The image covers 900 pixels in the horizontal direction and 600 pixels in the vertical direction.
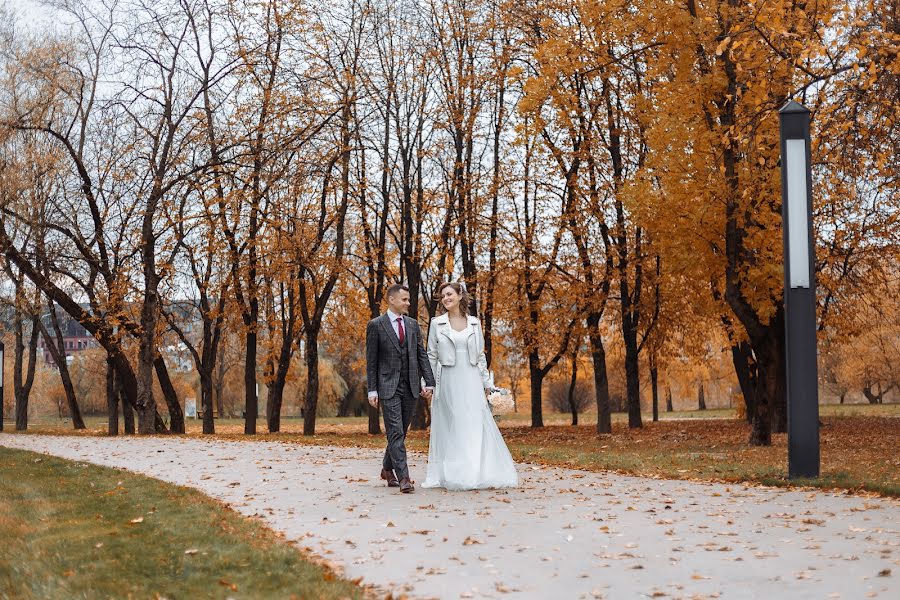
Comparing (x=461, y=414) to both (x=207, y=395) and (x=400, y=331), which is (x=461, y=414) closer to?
(x=400, y=331)

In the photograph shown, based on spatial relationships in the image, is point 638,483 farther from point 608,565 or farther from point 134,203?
point 134,203

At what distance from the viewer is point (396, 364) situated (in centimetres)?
1024

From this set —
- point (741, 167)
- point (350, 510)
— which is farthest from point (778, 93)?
point (350, 510)

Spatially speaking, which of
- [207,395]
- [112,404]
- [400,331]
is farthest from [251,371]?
[400,331]

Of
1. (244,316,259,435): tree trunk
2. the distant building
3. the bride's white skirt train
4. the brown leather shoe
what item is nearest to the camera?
the bride's white skirt train

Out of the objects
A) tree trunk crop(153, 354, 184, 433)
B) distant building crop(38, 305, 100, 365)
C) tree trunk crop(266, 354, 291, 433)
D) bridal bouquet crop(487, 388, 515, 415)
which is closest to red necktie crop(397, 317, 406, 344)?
bridal bouquet crop(487, 388, 515, 415)

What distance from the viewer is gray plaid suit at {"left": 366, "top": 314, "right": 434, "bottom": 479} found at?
33.3 ft

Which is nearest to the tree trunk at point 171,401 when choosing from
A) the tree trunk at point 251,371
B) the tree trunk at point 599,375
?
the tree trunk at point 251,371

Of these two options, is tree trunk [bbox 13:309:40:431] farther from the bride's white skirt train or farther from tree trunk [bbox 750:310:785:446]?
the bride's white skirt train

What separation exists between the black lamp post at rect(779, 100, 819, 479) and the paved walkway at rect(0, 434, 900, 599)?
89 centimetres

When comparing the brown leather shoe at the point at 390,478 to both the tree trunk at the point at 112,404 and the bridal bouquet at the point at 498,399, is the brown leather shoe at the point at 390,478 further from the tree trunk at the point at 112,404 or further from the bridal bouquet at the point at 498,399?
the tree trunk at the point at 112,404

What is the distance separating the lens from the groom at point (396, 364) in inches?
400

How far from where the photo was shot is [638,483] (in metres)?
10.6

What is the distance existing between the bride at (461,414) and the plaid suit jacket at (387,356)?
34cm
